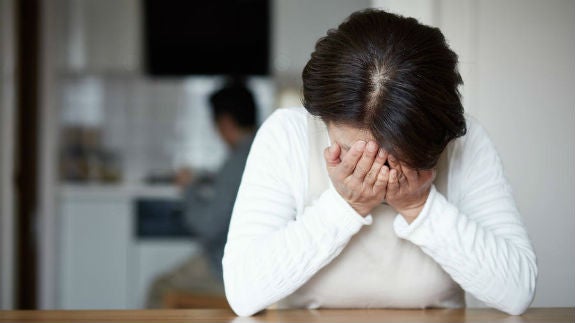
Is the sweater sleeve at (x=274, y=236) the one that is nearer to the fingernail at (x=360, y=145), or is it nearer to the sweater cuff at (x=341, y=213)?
the sweater cuff at (x=341, y=213)

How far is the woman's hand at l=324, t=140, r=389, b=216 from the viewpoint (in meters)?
1.00

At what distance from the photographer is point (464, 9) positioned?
1.83m

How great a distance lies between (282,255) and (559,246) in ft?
3.63

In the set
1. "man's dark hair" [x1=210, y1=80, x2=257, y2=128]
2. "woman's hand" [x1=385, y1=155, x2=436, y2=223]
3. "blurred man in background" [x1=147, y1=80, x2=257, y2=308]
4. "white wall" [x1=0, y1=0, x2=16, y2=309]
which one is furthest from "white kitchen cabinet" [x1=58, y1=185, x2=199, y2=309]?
"woman's hand" [x1=385, y1=155, x2=436, y2=223]

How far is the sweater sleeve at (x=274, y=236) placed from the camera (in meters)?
1.07

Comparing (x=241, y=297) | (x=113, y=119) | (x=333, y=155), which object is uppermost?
(x=333, y=155)

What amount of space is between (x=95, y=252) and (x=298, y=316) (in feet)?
11.4

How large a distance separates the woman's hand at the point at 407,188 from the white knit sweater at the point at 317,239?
0.02 meters

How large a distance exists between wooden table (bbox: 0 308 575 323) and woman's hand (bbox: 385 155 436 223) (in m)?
0.16

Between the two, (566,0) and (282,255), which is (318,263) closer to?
(282,255)

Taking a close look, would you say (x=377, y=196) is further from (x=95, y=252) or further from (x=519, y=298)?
(x=95, y=252)

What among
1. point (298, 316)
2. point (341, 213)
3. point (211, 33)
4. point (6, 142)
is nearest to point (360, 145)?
point (341, 213)

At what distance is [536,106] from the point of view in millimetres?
1888

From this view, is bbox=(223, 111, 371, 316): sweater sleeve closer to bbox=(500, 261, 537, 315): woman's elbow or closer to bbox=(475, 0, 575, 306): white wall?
bbox=(500, 261, 537, 315): woman's elbow
